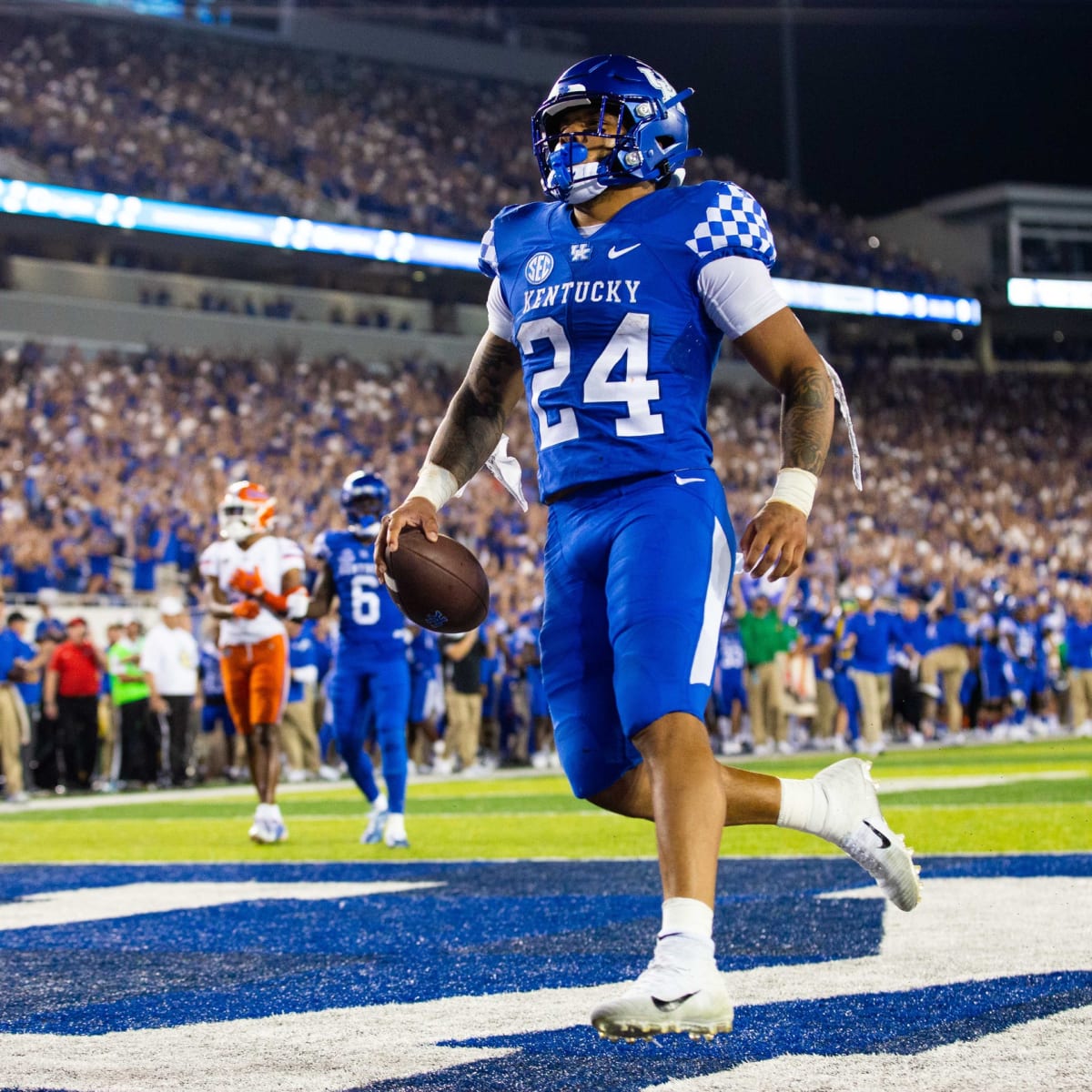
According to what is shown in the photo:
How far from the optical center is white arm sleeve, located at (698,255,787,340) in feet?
10.8

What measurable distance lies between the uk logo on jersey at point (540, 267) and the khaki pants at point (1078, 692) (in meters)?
18.1

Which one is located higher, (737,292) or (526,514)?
(526,514)

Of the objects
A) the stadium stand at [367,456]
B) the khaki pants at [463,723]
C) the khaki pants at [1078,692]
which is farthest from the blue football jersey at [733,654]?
the khaki pants at [1078,692]

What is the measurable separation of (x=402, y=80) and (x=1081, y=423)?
16.6 meters

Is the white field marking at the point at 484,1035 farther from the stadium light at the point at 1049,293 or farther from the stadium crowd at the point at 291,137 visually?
the stadium light at the point at 1049,293


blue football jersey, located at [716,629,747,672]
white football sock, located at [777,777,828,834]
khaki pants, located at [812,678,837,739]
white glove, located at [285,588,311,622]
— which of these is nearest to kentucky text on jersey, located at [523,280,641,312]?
white football sock, located at [777,777,828,834]

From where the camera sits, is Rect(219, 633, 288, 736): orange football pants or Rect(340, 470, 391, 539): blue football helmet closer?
Rect(340, 470, 391, 539): blue football helmet

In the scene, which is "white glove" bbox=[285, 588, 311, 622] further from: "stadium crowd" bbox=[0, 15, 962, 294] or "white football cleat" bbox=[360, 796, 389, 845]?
"stadium crowd" bbox=[0, 15, 962, 294]

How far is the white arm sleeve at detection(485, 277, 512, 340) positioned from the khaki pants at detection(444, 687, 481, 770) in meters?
12.2

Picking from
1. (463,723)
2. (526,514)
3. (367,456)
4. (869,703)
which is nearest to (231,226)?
(367,456)

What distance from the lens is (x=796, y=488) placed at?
320 centimetres

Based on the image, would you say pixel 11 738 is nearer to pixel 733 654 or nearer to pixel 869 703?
pixel 733 654

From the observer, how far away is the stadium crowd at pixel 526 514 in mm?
17625

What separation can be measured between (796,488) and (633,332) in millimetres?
466
